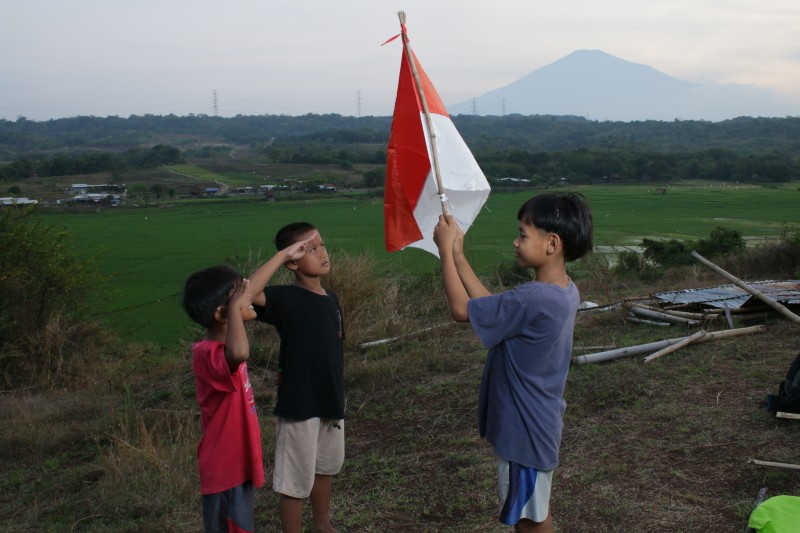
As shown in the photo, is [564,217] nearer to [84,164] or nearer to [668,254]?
[668,254]

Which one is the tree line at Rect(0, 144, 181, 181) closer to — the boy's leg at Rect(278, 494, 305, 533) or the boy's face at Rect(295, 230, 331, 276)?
the boy's face at Rect(295, 230, 331, 276)

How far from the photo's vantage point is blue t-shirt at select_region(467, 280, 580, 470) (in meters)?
2.28

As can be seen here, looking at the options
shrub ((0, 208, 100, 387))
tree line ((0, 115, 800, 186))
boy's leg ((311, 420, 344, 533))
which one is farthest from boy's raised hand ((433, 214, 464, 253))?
tree line ((0, 115, 800, 186))

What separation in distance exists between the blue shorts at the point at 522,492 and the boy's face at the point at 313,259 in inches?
43.4

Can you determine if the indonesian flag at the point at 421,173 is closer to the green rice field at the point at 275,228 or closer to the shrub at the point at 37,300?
the shrub at the point at 37,300

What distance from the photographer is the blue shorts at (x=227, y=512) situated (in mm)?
2664

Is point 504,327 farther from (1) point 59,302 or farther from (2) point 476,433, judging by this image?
(1) point 59,302

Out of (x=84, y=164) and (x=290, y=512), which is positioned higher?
(x=84, y=164)

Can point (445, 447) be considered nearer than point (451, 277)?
No

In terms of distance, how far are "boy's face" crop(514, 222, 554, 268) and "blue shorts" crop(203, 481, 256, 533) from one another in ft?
4.30

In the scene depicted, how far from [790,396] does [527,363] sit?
2.61 m

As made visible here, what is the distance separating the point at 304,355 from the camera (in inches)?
117

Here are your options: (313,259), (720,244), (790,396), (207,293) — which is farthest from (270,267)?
(720,244)

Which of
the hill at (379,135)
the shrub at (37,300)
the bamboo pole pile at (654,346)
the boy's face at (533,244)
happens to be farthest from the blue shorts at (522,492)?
the hill at (379,135)
